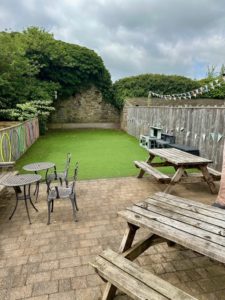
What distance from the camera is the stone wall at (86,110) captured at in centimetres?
1573

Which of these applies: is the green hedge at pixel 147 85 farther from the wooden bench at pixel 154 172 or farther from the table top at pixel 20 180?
the table top at pixel 20 180

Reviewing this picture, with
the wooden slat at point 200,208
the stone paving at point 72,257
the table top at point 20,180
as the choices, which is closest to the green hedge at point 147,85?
the table top at point 20,180

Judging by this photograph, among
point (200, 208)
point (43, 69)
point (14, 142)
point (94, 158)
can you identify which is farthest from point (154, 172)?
point (43, 69)

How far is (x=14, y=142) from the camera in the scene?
22.0 ft

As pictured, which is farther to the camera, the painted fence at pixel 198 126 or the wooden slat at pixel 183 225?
the painted fence at pixel 198 126

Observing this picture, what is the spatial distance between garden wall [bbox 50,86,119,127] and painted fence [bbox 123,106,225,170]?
7.32 metres

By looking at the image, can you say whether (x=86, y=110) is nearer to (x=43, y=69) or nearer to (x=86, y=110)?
(x=86, y=110)

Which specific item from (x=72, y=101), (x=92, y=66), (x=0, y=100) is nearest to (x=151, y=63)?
(x=92, y=66)

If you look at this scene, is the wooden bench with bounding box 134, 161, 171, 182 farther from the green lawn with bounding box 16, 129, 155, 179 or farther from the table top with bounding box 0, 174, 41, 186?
the table top with bounding box 0, 174, 41, 186

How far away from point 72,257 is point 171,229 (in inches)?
50.6

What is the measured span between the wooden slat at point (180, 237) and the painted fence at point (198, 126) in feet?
13.1

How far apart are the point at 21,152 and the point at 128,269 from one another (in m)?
6.76

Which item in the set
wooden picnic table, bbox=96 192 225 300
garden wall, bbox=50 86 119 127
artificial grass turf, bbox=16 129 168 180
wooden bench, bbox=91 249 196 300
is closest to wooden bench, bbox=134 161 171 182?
artificial grass turf, bbox=16 129 168 180

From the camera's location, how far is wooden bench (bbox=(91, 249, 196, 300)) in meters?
1.45
